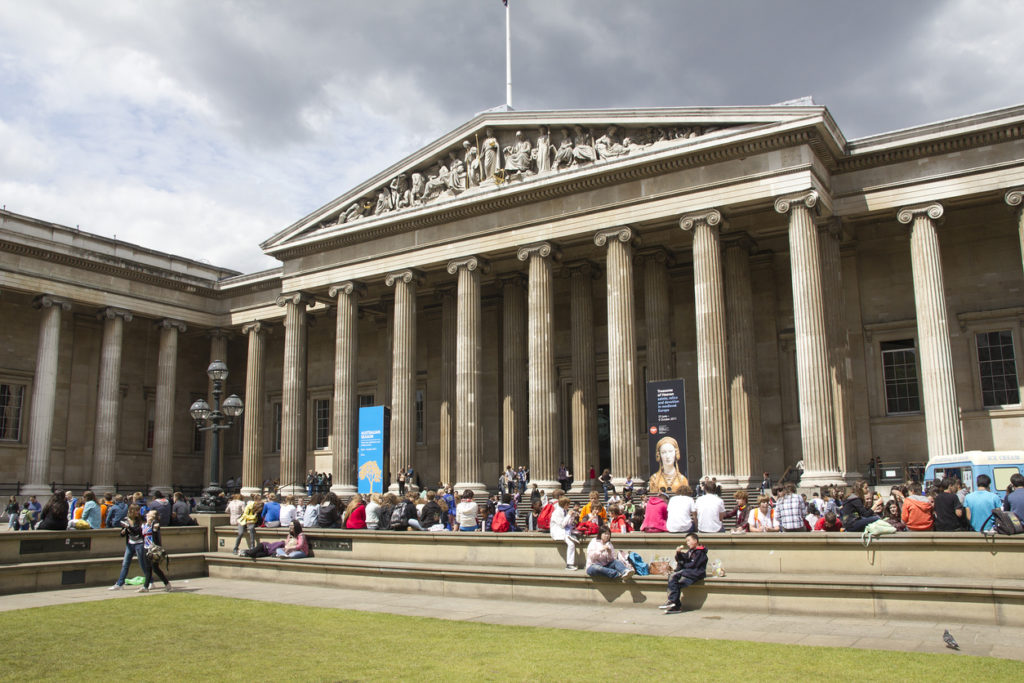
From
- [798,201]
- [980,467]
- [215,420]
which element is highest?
[798,201]

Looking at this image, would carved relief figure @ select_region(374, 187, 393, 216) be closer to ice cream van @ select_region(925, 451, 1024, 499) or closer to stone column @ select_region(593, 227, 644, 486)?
stone column @ select_region(593, 227, 644, 486)

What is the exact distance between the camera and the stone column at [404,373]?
107 ft

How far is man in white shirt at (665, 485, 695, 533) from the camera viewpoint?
15109 millimetres

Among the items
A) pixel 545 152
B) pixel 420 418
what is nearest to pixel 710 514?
pixel 545 152

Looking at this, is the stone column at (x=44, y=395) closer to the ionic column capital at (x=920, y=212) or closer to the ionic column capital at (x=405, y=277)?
the ionic column capital at (x=405, y=277)

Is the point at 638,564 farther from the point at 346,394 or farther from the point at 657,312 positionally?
the point at 346,394

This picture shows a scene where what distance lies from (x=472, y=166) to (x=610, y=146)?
227 inches

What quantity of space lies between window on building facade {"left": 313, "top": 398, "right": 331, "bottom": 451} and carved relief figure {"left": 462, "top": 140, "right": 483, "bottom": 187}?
15.5 m

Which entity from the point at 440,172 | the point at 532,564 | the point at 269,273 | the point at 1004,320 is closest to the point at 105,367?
the point at 269,273

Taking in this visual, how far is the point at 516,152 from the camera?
1225 inches

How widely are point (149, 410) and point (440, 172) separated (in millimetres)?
21712

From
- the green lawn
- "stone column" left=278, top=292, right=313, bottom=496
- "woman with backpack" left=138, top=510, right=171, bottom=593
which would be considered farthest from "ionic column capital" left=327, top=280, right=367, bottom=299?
the green lawn

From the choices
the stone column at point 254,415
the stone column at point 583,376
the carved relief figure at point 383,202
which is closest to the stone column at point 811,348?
the stone column at point 583,376

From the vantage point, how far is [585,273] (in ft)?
108
